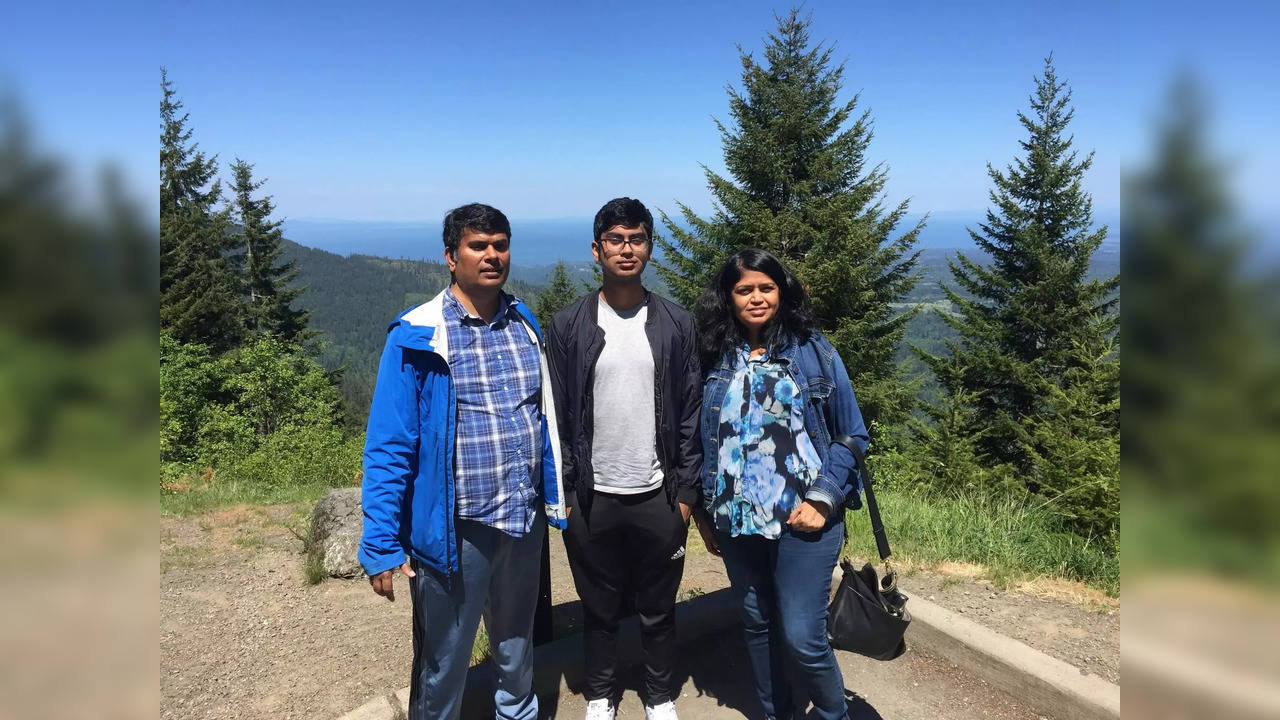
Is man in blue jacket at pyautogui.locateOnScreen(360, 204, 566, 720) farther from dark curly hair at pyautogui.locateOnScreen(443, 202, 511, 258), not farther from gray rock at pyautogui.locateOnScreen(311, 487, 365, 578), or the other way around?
gray rock at pyautogui.locateOnScreen(311, 487, 365, 578)

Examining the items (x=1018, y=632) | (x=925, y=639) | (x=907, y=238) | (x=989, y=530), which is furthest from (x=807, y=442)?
(x=907, y=238)

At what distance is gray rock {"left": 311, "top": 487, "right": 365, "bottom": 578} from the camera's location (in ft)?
15.2

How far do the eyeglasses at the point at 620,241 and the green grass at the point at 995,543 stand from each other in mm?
2943

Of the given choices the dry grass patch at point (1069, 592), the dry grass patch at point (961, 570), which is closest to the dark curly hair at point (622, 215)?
the dry grass patch at point (961, 570)

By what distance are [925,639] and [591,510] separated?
1.85m

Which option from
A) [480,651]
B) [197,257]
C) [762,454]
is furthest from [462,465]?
[197,257]

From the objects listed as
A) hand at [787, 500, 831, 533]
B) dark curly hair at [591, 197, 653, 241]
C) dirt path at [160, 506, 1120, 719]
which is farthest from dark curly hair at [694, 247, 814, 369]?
dirt path at [160, 506, 1120, 719]

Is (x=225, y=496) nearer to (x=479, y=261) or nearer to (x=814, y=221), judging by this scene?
(x=479, y=261)

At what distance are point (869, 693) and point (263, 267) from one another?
32.2 m

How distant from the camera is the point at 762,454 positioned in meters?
2.36
